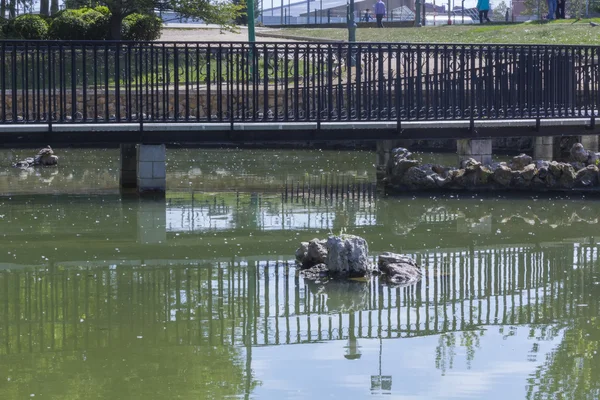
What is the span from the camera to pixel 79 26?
33969mm

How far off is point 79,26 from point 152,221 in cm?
1967

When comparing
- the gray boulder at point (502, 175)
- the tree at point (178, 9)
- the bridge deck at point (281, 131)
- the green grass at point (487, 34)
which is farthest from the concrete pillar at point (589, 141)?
the tree at point (178, 9)

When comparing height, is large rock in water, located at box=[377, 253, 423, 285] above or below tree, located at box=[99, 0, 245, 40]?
below

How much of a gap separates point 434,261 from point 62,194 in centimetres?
744

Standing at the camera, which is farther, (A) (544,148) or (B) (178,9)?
(B) (178,9)

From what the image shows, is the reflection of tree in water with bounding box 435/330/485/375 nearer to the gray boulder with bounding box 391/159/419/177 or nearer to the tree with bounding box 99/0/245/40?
the gray boulder with bounding box 391/159/419/177

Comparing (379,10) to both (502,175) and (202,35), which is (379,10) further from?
(502,175)

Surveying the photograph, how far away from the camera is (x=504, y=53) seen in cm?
1977

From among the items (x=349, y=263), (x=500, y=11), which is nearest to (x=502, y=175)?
(x=349, y=263)

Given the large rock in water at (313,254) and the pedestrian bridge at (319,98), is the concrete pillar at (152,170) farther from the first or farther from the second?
the large rock in water at (313,254)

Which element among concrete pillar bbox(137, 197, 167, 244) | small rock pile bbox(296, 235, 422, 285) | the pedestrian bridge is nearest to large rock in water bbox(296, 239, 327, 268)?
small rock pile bbox(296, 235, 422, 285)

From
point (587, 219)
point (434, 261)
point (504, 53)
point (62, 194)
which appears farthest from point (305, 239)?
point (504, 53)

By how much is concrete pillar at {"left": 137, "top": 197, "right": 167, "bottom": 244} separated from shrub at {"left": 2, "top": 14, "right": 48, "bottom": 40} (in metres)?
17.3

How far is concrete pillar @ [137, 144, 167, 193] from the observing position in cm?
1769
